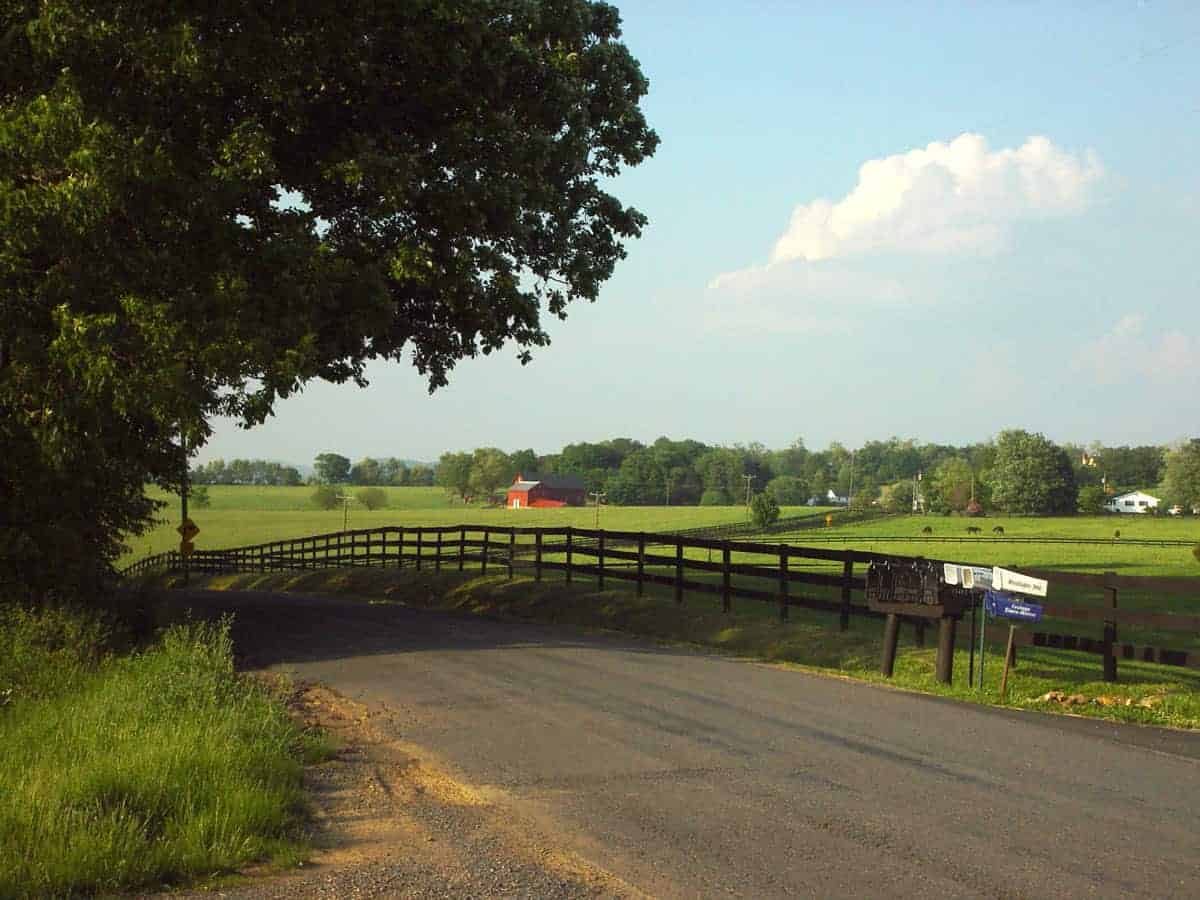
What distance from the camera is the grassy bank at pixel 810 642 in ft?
40.3

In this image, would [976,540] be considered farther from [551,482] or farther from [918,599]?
[551,482]

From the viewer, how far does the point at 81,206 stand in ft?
39.5

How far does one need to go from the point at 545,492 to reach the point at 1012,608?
516ft

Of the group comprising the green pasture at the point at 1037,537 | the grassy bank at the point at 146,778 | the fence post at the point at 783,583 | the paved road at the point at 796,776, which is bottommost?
the green pasture at the point at 1037,537

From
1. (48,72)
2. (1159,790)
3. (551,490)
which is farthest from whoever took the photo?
(551,490)

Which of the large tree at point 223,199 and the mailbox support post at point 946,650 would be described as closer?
the large tree at point 223,199

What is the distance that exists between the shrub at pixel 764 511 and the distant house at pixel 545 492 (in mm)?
73494

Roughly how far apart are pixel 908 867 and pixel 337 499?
146295 mm

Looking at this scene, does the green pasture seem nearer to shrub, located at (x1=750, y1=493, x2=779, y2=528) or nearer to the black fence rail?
the black fence rail

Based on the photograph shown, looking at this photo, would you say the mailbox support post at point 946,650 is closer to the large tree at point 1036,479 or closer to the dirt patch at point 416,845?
the dirt patch at point 416,845

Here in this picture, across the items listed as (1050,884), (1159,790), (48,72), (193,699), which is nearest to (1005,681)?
(1159,790)

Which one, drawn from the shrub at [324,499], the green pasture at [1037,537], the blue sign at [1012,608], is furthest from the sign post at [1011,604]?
the shrub at [324,499]

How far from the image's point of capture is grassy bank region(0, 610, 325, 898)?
5953 mm

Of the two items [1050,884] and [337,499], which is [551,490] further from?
[1050,884]
